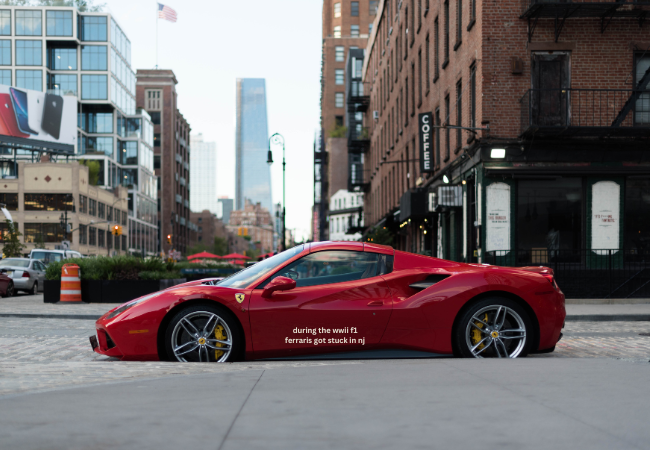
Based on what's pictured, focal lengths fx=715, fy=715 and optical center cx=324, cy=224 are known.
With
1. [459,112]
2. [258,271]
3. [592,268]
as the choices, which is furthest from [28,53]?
[258,271]

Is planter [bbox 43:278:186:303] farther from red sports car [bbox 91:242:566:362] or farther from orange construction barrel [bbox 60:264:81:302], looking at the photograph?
red sports car [bbox 91:242:566:362]

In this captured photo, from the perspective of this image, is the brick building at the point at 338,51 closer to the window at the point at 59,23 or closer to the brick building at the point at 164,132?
the window at the point at 59,23

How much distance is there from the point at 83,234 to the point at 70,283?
63958mm

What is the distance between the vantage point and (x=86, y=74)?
3627 inches

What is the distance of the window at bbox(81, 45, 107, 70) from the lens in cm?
9194

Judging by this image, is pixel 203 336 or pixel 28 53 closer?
pixel 203 336

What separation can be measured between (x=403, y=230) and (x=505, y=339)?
3384 cm

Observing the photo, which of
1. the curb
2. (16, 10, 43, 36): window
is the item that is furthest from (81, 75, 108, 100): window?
the curb

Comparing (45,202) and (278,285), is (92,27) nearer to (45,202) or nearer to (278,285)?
(45,202)

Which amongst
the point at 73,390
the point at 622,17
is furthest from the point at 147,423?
the point at 622,17

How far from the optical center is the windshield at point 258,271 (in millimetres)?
7242

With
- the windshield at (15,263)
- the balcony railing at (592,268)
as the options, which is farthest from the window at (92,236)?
the balcony railing at (592,268)

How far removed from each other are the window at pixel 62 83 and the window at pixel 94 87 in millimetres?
1207

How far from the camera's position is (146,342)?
706cm
